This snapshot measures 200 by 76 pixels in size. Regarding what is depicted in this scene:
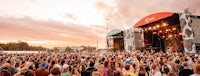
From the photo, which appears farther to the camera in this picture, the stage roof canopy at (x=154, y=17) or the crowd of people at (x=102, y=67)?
the stage roof canopy at (x=154, y=17)

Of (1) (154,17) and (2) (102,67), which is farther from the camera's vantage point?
(1) (154,17)

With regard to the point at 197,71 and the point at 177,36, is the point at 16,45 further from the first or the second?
the point at 197,71

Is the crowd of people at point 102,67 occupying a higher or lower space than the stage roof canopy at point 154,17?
lower

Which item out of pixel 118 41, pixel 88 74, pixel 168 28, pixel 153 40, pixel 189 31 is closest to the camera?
pixel 88 74

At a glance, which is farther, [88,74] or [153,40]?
[153,40]

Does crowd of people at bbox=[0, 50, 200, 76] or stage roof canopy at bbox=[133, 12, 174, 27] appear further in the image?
stage roof canopy at bbox=[133, 12, 174, 27]

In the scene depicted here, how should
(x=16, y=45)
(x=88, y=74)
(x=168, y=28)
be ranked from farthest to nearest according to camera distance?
(x=16, y=45) → (x=168, y=28) → (x=88, y=74)

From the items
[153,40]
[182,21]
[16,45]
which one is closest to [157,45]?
[153,40]

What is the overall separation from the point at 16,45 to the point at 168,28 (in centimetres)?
7917

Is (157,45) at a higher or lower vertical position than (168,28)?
lower

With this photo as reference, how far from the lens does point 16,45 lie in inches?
3637

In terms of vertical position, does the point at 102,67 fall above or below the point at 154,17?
below

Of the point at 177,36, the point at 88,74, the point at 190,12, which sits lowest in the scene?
the point at 88,74

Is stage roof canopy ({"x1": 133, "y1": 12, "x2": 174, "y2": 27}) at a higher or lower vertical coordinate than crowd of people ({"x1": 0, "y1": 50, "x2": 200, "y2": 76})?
higher
